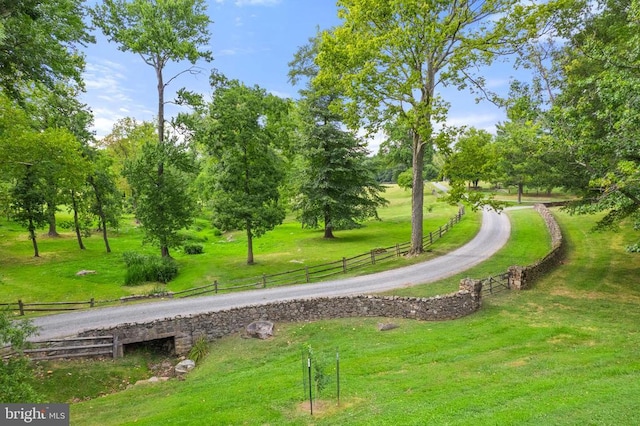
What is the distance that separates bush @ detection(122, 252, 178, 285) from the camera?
25.1m

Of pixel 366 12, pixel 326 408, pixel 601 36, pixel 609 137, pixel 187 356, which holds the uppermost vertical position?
pixel 366 12

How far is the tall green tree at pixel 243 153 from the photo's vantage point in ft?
85.5

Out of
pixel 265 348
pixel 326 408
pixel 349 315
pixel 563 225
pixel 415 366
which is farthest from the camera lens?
pixel 563 225

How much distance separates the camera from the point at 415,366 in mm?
11836

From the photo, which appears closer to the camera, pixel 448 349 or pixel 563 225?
pixel 448 349

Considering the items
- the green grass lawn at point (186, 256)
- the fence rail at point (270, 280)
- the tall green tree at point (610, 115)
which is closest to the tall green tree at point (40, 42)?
the fence rail at point (270, 280)

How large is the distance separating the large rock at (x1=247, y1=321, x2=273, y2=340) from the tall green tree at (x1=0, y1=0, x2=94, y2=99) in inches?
464

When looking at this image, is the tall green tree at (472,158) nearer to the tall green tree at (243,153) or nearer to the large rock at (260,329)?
the tall green tree at (243,153)

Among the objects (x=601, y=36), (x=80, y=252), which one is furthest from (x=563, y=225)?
(x=80, y=252)

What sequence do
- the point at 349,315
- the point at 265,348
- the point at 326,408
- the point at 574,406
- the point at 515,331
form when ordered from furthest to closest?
the point at 349,315
the point at 265,348
the point at 515,331
the point at 326,408
the point at 574,406

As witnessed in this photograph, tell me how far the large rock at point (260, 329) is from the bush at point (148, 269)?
11.8 metres

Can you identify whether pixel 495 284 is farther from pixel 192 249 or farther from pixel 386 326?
pixel 192 249

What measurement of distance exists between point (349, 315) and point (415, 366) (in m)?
5.91

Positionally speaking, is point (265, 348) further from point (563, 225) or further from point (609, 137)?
point (563, 225)
